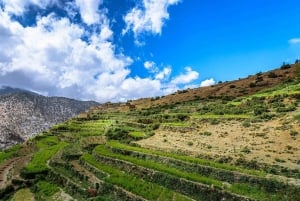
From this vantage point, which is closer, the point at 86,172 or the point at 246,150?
the point at 246,150

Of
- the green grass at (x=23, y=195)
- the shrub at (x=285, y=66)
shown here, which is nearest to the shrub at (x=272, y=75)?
the shrub at (x=285, y=66)

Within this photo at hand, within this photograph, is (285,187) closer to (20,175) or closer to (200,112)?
(20,175)

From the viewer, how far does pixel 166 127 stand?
77.1 metres

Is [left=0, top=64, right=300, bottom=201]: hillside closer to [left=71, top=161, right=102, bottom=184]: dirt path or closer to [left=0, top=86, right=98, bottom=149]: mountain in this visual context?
[left=71, top=161, right=102, bottom=184]: dirt path

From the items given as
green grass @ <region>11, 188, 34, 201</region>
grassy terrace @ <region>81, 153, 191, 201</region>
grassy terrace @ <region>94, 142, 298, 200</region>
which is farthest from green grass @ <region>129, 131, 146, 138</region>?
green grass @ <region>11, 188, 34, 201</region>

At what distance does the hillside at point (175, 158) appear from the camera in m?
42.6

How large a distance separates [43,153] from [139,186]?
3214 cm

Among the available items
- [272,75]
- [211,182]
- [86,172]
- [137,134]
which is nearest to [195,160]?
[211,182]

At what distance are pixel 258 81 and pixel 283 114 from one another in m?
45.2

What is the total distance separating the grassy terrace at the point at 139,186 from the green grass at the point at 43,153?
12522mm

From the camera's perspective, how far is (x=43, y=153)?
7350 centimetres

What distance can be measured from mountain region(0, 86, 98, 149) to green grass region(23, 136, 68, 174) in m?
62.5

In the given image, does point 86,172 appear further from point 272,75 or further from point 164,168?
point 272,75

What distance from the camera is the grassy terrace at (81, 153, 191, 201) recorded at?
43312 mm
